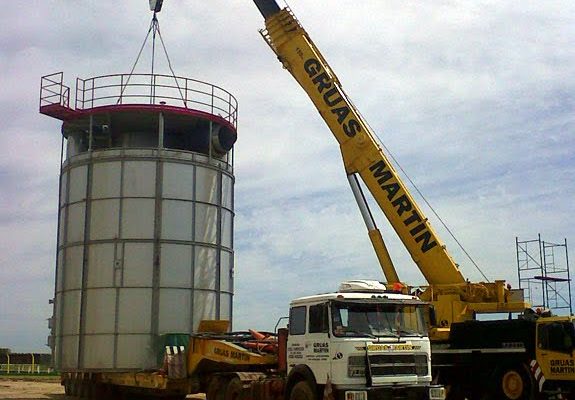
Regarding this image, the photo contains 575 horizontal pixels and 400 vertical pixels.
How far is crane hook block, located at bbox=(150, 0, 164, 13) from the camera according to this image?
25.4 m

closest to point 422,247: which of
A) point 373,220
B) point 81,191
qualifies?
point 373,220

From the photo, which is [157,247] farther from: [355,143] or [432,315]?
[432,315]

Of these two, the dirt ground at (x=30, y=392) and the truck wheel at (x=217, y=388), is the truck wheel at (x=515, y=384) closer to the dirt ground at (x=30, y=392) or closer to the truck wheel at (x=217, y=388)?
the truck wheel at (x=217, y=388)

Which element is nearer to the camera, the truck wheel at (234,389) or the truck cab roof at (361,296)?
the truck cab roof at (361,296)

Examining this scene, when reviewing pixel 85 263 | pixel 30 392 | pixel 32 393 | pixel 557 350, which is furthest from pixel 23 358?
pixel 557 350

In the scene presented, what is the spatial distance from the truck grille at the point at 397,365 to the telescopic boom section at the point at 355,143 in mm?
6991

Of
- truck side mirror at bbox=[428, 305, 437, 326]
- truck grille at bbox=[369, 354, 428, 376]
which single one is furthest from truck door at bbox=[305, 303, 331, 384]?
truck side mirror at bbox=[428, 305, 437, 326]

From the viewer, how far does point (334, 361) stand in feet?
47.3

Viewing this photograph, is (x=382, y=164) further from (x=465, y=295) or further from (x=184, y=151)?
(x=184, y=151)

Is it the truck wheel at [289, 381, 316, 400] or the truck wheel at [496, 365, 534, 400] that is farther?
the truck wheel at [496, 365, 534, 400]

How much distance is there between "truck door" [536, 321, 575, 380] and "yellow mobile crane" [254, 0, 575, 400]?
25 millimetres

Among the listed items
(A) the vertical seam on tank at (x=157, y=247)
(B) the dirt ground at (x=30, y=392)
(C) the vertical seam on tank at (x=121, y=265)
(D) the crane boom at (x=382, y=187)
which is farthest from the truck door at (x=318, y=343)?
(B) the dirt ground at (x=30, y=392)

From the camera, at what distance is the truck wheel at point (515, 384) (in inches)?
722

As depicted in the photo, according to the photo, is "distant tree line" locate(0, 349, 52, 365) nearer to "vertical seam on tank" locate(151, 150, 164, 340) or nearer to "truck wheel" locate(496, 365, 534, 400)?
"vertical seam on tank" locate(151, 150, 164, 340)
